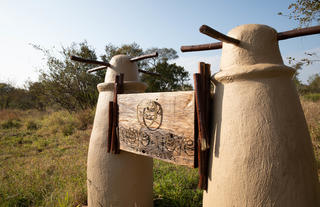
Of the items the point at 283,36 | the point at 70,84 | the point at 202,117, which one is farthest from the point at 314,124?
the point at 70,84

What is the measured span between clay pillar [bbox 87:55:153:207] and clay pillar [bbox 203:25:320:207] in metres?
1.04

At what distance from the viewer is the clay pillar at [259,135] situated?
945mm

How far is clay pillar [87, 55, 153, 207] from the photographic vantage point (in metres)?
1.94

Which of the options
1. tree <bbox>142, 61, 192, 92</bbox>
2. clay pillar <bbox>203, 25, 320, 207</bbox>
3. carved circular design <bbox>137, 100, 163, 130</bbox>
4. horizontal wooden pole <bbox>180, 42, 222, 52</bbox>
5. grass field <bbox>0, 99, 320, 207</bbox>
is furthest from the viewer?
tree <bbox>142, 61, 192, 92</bbox>

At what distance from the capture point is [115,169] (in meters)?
1.94

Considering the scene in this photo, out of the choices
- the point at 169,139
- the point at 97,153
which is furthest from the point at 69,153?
the point at 169,139

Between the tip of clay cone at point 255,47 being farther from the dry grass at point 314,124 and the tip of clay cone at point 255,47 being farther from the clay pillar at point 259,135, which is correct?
the dry grass at point 314,124

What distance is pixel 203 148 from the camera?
3.78 feet

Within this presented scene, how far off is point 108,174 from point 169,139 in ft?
3.12

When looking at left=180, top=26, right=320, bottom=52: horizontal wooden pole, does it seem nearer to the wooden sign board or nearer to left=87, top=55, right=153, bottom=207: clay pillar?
the wooden sign board

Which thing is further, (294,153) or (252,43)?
(252,43)

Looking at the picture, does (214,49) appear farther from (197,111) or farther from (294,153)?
(294,153)

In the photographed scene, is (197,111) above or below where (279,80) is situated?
below

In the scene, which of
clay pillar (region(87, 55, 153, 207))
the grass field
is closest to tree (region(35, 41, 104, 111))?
the grass field
